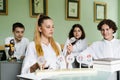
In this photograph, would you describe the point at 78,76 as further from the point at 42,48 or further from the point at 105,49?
the point at 105,49

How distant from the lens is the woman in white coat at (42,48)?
6.51 feet

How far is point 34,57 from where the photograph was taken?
202 centimetres

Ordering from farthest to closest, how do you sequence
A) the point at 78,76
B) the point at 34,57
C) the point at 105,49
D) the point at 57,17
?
the point at 57,17 → the point at 105,49 → the point at 34,57 → the point at 78,76

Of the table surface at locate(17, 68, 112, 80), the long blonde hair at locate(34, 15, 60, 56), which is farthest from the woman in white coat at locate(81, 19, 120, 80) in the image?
the table surface at locate(17, 68, 112, 80)

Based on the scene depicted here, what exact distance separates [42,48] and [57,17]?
3.05m

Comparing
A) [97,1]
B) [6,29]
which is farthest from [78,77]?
[97,1]

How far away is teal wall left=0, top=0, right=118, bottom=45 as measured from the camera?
172 inches

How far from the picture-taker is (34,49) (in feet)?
6.66

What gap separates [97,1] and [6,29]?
253 centimetres

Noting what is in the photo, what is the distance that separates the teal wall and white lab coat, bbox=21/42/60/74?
7.79 ft

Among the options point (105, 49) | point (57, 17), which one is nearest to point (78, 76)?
point (105, 49)

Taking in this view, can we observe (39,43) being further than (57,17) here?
No

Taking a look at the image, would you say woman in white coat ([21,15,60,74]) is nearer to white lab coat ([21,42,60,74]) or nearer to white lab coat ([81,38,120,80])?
white lab coat ([21,42,60,74])

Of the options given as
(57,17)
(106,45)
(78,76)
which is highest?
(57,17)
